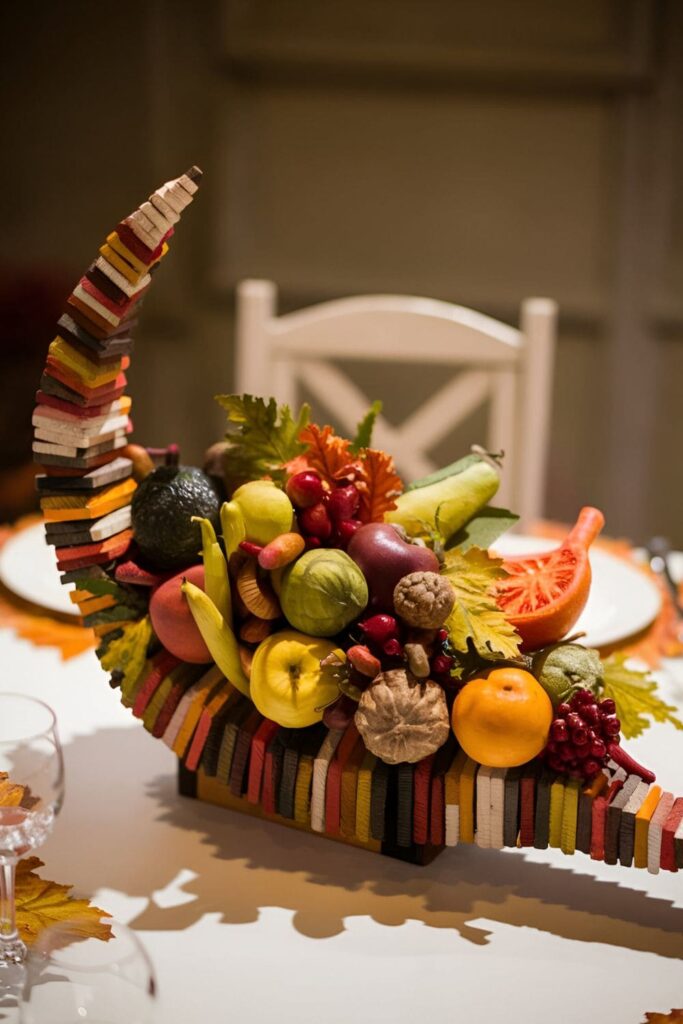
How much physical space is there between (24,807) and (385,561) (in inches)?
11.0

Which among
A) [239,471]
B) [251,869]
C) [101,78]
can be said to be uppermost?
[101,78]

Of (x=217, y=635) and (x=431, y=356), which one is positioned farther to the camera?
(x=431, y=356)

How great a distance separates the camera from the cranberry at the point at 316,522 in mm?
787

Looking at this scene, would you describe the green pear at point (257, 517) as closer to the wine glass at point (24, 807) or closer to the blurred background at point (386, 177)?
the wine glass at point (24, 807)

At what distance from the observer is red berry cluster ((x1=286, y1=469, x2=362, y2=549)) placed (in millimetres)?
789

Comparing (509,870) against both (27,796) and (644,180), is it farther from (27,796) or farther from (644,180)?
(644,180)

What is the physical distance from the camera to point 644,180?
9.43 ft

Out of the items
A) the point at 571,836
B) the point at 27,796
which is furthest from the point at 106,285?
the point at 571,836

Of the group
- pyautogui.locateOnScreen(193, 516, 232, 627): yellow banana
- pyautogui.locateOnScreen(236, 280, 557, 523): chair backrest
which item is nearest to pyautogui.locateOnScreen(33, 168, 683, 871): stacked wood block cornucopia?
pyautogui.locateOnScreen(193, 516, 232, 627): yellow banana

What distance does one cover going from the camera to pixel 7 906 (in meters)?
0.69

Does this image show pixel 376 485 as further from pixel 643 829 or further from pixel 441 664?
pixel 643 829

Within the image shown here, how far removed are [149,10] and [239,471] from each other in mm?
2424

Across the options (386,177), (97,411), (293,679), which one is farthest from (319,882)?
(386,177)

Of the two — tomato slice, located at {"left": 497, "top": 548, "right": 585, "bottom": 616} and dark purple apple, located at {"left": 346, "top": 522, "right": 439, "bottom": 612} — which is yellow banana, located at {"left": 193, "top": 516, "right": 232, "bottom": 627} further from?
tomato slice, located at {"left": 497, "top": 548, "right": 585, "bottom": 616}
